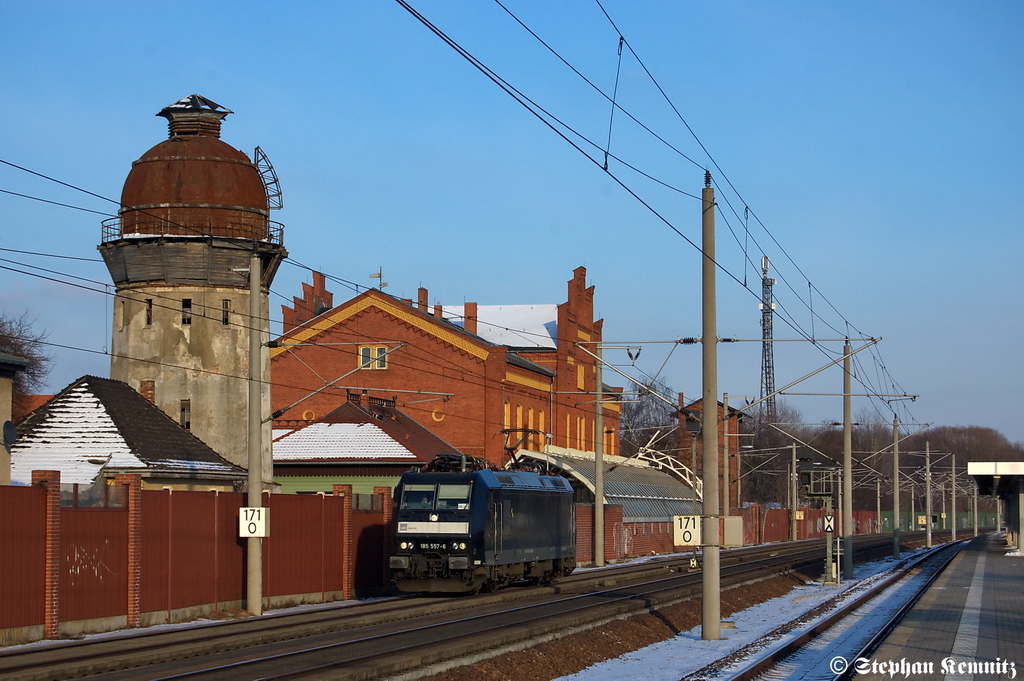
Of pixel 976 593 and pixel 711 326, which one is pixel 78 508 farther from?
pixel 976 593

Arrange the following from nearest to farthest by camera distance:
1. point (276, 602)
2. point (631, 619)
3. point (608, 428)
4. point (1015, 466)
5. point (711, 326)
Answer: point (711, 326)
point (631, 619)
point (276, 602)
point (1015, 466)
point (608, 428)

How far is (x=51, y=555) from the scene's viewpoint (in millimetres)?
21062

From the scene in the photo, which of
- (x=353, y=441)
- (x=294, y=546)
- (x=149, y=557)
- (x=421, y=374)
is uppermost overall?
(x=421, y=374)

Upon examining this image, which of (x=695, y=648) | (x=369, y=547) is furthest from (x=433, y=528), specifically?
(x=695, y=648)

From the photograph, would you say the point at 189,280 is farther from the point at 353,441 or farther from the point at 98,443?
the point at 353,441

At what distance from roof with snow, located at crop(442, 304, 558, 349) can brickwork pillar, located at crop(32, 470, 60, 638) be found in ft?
161

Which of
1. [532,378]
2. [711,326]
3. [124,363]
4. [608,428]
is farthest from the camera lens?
[608,428]

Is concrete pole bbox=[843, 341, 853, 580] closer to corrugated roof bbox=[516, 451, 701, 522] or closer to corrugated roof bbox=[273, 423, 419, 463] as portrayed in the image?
corrugated roof bbox=[516, 451, 701, 522]

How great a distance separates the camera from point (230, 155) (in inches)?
1699

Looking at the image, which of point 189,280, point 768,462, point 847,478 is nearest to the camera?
point 847,478

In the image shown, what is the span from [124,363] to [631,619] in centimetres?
2550

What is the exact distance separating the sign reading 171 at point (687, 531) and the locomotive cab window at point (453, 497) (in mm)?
8045

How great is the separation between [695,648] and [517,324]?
55.8 metres

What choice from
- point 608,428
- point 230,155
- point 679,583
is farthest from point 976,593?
point 608,428
